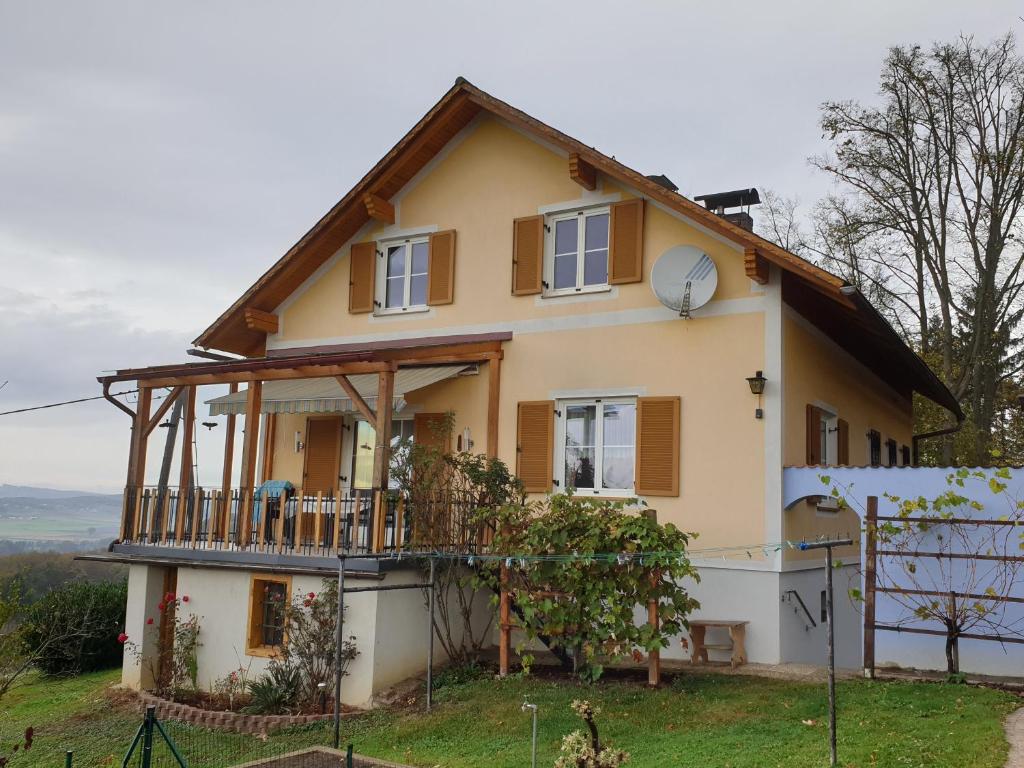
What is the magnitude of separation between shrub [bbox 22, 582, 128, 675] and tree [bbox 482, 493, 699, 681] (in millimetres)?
9541

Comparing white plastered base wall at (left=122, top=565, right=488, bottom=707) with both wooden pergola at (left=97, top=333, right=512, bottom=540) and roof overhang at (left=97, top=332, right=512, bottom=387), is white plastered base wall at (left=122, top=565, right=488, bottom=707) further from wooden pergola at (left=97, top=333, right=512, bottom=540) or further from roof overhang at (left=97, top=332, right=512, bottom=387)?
roof overhang at (left=97, top=332, right=512, bottom=387)

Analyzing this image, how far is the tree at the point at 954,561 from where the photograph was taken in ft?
38.2

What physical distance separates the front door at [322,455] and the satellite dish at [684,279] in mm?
6615

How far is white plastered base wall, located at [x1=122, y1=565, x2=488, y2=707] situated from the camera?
41.8 ft

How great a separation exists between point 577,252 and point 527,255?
0.85 meters

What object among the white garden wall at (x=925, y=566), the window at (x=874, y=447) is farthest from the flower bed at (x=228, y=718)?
the window at (x=874, y=447)

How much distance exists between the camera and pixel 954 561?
39.3 ft

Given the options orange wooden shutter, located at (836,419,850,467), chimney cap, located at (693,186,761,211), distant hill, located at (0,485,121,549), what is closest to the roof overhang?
chimney cap, located at (693,186,761,211)

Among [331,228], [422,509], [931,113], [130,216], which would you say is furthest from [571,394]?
[931,113]

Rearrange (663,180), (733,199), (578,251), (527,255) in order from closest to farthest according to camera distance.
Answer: (578,251) → (527,255) → (663,180) → (733,199)

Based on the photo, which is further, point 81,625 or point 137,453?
point 81,625

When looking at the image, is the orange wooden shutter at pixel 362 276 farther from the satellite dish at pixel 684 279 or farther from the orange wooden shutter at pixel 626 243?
the satellite dish at pixel 684 279

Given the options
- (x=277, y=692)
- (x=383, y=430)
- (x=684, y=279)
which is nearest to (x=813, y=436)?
(x=684, y=279)

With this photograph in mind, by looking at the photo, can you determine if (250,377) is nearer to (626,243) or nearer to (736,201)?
(626,243)
